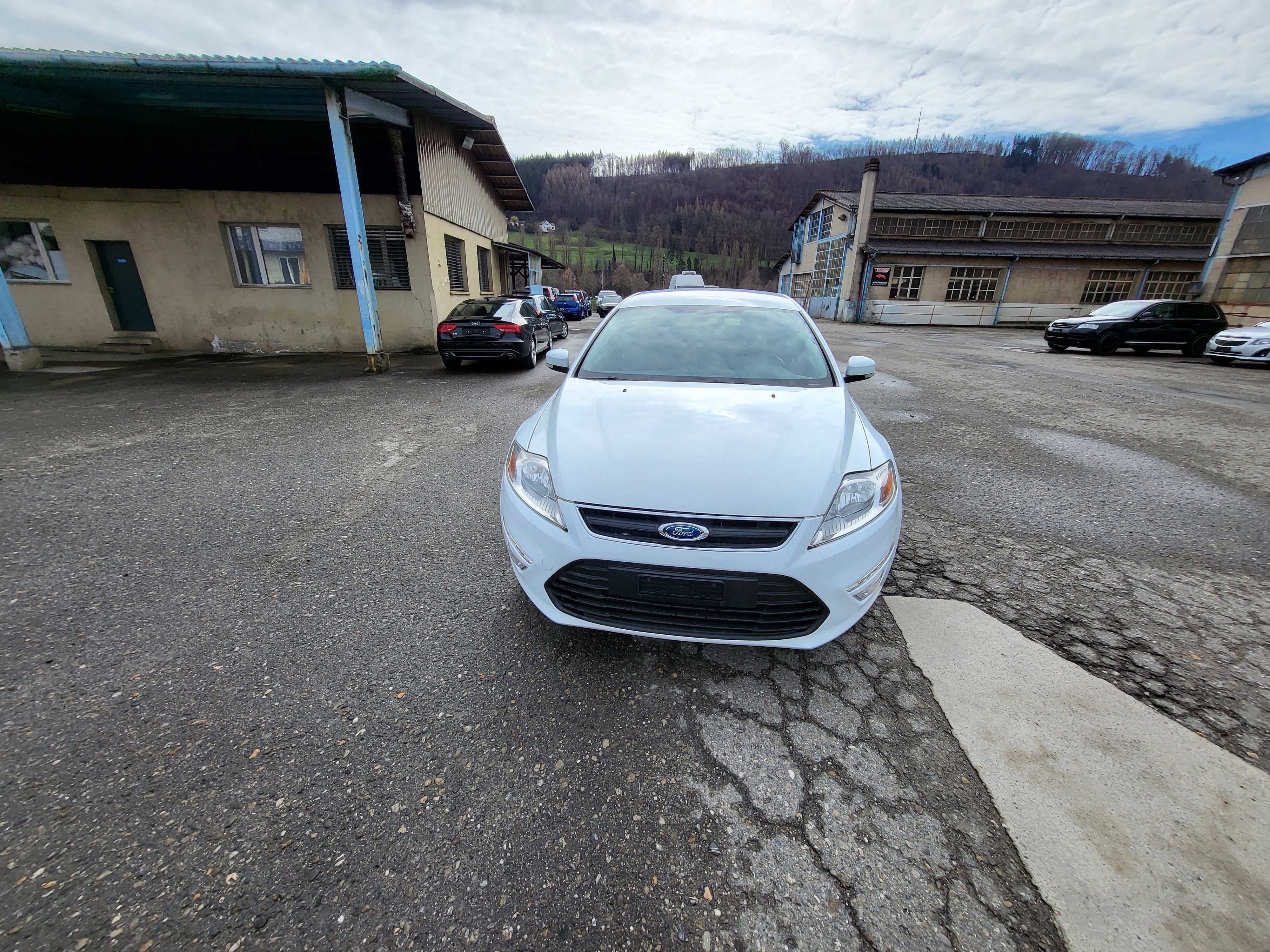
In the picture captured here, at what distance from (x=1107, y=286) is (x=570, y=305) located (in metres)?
29.6

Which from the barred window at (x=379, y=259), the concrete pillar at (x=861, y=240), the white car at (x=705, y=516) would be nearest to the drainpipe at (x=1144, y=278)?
the concrete pillar at (x=861, y=240)

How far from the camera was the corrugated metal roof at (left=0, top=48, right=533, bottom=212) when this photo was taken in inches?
298

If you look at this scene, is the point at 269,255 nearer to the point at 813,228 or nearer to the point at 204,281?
the point at 204,281

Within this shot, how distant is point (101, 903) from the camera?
132 centimetres

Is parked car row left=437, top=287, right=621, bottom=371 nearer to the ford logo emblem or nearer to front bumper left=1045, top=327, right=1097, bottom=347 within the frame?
the ford logo emblem

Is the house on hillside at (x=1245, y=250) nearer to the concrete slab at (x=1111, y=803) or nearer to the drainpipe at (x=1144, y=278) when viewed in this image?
the drainpipe at (x=1144, y=278)

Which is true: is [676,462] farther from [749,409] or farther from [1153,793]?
[1153,793]

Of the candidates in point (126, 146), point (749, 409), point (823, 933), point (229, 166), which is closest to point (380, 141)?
point (229, 166)

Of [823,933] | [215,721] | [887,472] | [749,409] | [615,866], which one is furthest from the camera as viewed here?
[749,409]

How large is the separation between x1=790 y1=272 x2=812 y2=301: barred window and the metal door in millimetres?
32079

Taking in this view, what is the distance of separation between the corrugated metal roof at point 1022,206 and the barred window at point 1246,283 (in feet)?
39.7

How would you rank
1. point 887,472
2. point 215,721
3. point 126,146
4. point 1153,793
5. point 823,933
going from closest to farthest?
point 823,933 < point 1153,793 < point 215,721 < point 887,472 < point 126,146

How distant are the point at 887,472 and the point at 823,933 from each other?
172 centimetres

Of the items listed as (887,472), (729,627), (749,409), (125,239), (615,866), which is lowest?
(615,866)
